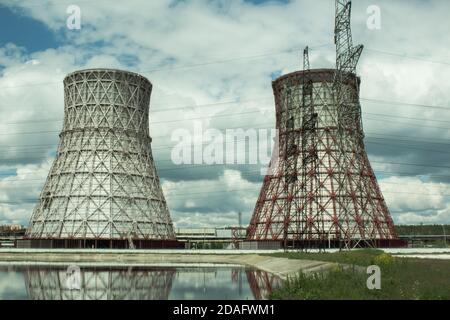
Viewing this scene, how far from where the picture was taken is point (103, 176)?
77.6 meters

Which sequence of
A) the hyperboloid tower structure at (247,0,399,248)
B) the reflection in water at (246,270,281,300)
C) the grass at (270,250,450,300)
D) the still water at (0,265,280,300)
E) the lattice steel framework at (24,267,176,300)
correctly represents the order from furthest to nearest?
the hyperboloid tower structure at (247,0,399,248)
the reflection in water at (246,270,281,300)
the still water at (0,265,280,300)
the lattice steel framework at (24,267,176,300)
the grass at (270,250,450,300)

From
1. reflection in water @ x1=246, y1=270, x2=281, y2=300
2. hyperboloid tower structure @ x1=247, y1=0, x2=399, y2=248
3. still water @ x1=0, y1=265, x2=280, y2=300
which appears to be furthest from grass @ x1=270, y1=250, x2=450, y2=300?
hyperboloid tower structure @ x1=247, y1=0, x2=399, y2=248

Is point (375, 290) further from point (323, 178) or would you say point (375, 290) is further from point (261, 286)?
point (323, 178)

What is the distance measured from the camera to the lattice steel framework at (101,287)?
2662 cm

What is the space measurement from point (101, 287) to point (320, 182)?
165 feet

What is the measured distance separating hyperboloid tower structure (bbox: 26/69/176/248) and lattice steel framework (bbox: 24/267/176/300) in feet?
118

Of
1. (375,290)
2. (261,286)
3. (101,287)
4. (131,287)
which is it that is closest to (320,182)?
(261,286)

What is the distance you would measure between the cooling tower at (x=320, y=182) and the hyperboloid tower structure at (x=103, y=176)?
60.3 feet

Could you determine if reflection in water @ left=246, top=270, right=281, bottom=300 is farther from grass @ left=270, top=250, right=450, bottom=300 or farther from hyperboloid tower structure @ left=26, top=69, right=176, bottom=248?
hyperboloid tower structure @ left=26, top=69, right=176, bottom=248

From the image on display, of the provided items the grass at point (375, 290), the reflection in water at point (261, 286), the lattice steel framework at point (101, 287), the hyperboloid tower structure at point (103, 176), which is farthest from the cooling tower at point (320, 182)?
the grass at point (375, 290)

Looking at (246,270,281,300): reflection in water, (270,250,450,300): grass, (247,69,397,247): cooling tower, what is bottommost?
(246,270,281,300): reflection in water

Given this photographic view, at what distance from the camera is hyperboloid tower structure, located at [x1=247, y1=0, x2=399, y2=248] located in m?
73.3
